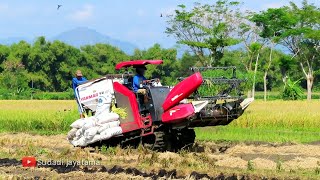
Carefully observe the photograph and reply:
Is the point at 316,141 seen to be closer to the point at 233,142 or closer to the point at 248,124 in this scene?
the point at 233,142

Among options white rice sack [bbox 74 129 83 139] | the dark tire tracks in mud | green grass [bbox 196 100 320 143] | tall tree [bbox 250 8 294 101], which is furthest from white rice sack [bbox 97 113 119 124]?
tall tree [bbox 250 8 294 101]

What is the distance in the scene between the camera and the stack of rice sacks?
12773 millimetres

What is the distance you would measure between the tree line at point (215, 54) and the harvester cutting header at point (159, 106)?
13925 millimetres

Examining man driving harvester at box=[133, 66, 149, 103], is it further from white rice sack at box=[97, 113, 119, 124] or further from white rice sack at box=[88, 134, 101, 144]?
white rice sack at box=[88, 134, 101, 144]

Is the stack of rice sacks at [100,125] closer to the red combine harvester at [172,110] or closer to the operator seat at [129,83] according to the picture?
the red combine harvester at [172,110]

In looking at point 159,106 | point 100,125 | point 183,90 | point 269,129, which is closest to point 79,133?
point 100,125

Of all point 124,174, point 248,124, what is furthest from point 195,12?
point 124,174

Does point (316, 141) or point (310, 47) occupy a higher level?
point (310, 47)

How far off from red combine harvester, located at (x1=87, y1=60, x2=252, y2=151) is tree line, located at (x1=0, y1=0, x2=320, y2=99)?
556 inches

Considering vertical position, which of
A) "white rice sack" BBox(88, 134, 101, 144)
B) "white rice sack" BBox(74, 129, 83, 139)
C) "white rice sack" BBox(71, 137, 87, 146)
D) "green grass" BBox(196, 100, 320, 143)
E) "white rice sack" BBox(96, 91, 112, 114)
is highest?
"white rice sack" BBox(96, 91, 112, 114)

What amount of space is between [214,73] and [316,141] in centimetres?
510

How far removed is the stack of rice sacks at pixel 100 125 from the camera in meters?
12.8

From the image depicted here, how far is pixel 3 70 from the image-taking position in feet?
221

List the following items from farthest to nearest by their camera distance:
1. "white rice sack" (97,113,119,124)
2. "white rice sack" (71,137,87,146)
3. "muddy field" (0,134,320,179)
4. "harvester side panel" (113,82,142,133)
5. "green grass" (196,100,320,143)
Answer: "green grass" (196,100,320,143) → "white rice sack" (71,137,87,146) → "white rice sack" (97,113,119,124) → "harvester side panel" (113,82,142,133) → "muddy field" (0,134,320,179)
